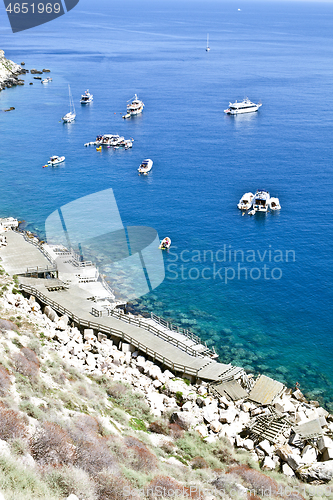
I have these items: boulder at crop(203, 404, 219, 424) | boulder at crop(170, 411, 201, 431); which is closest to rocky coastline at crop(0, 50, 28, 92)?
boulder at crop(203, 404, 219, 424)

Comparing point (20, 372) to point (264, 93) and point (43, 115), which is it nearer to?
point (43, 115)

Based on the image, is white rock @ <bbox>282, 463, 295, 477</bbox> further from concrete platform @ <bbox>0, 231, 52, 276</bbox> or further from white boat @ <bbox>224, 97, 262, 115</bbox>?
white boat @ <bbox>224, 97, 262, 115</bbox>

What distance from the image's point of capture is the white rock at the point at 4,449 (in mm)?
15800

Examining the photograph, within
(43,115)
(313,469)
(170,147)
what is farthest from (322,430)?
(43,115)

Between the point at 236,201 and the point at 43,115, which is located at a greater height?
the point at 43,115

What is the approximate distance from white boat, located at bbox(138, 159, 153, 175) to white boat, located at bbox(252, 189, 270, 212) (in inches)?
898

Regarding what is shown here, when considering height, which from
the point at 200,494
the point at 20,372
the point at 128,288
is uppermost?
the point at 20,372

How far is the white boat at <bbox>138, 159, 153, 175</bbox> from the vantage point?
85875 mm

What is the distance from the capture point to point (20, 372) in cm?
2411

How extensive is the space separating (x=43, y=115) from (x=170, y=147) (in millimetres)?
41416

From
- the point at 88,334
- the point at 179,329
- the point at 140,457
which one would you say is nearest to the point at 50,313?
the point at 88,334

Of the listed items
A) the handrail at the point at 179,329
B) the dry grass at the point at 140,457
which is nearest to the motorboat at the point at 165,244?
the handrail at the point at 179,329

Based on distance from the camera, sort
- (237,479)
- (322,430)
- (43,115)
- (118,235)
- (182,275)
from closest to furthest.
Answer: (237,479) → (322,430) → (182,275) → (118,235) → (43,115)

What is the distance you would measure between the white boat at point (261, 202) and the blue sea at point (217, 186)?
6.09 feet
